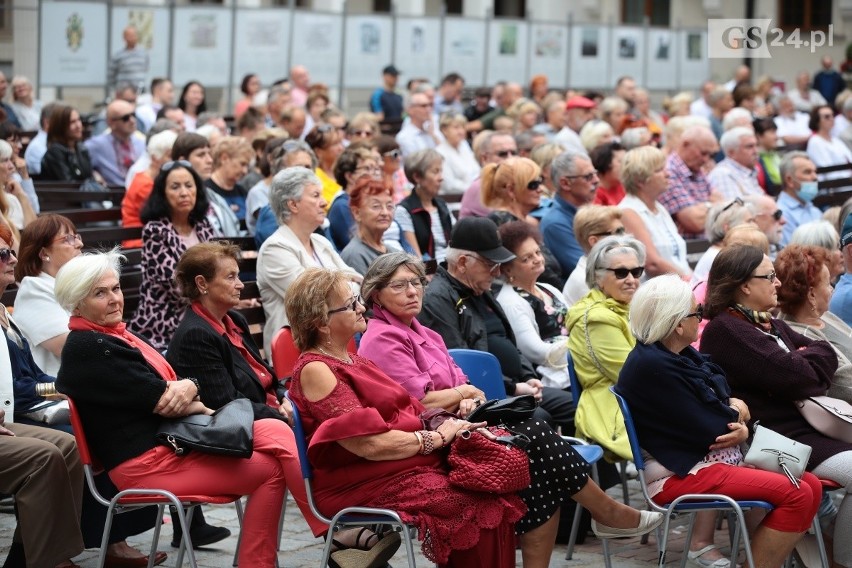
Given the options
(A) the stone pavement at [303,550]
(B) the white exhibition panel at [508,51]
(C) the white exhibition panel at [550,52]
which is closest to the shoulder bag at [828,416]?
(A) the stone pavement at [303,550]

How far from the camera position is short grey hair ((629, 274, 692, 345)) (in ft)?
18.0

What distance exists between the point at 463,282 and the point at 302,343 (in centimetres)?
164

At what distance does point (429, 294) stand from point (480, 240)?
1.21 ft

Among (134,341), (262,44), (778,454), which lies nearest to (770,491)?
(778,454)

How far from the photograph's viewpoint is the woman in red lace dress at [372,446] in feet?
16.4

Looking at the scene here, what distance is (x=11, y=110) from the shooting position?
15508 mm

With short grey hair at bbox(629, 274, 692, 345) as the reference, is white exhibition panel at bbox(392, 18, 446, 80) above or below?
above

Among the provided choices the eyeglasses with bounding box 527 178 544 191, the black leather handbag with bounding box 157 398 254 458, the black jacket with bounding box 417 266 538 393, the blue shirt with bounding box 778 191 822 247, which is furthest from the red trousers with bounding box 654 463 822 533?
the blue shirt with bounding box 778 191 822 247

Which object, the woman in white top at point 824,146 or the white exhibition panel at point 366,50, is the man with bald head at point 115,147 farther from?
the woman in white top at point 824,146

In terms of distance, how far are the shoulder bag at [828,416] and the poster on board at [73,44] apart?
1250 cm

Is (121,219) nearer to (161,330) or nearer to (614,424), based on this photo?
(161,330)

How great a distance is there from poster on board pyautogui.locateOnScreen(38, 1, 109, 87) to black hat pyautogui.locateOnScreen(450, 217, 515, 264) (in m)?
10.9

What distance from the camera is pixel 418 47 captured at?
69.8 ft

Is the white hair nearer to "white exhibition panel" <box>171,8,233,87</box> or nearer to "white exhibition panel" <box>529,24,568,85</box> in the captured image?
"white exhibition panel" <box>171,8,233,87</box>
